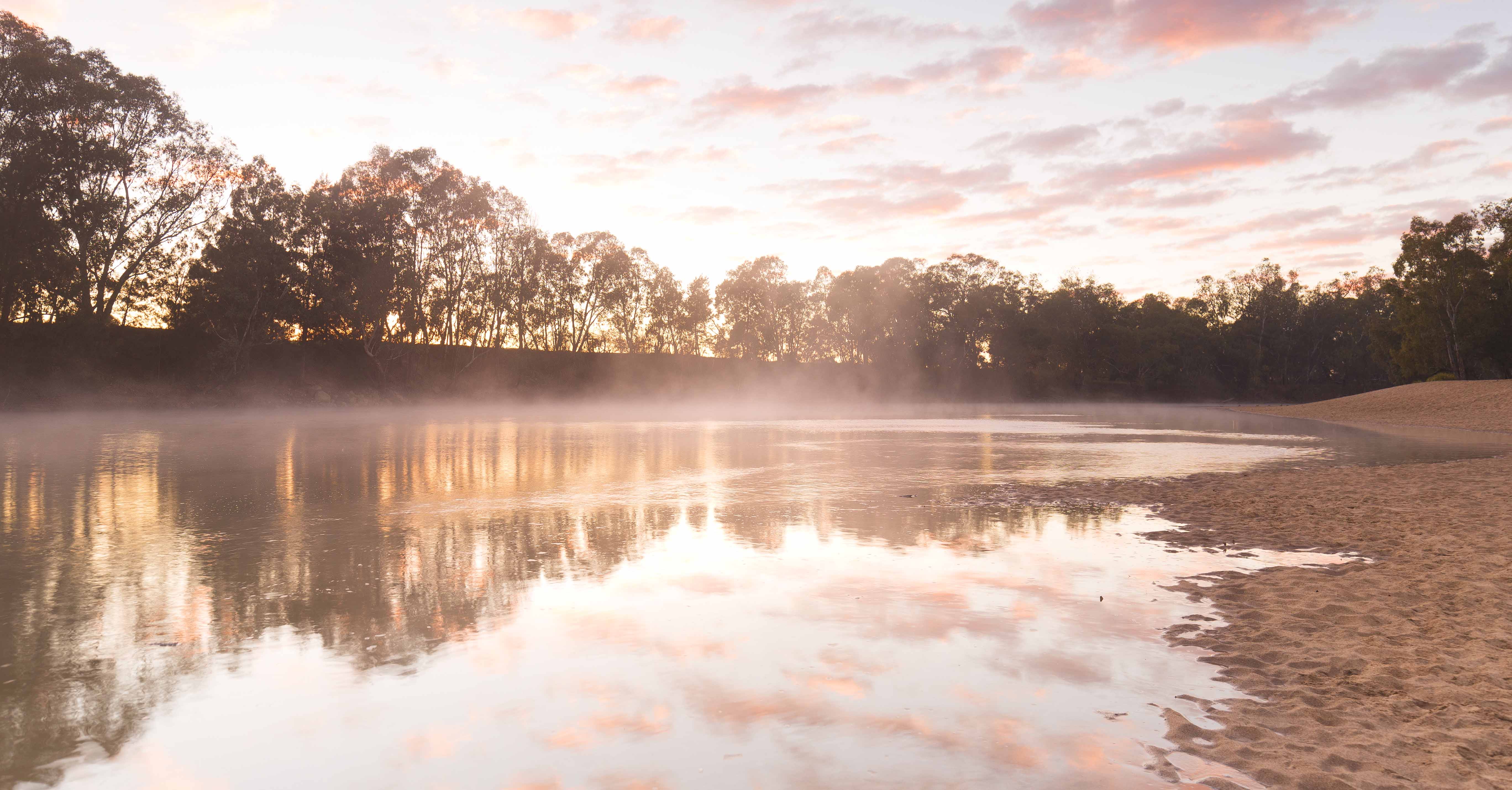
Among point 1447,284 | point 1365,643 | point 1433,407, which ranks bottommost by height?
point 1365,643

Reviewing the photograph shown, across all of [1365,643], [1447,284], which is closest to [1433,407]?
[1447,284]

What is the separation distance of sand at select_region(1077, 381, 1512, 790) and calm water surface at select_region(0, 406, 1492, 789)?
15.4 inches

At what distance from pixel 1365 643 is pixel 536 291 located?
78.9 meters

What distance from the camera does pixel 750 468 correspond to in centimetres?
2022

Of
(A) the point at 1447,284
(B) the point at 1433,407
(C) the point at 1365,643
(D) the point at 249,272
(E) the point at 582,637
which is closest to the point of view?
(C) the point at 1365,643

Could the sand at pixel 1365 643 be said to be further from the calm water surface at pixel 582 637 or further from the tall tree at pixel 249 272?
the tall tree at pixel 249 272

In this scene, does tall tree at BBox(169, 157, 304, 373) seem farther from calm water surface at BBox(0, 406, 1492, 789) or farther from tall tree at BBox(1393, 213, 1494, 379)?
tall tree at BBox(1393, 213, 1494, 379)

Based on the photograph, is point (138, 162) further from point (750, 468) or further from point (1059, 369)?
point (1059, 369)

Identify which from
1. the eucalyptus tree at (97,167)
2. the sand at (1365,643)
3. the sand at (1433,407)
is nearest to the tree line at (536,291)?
the eucalyptus tree at (97,167)

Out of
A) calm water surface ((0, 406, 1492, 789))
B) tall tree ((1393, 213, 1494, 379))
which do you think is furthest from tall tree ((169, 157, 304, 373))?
tall tree ((1393, 213, 1494, 379))

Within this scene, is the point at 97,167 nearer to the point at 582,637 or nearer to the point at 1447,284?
the point at 582,637

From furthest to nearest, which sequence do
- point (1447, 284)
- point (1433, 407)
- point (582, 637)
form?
point (1447, 284) → point (1433, 407) → point (582, 637)

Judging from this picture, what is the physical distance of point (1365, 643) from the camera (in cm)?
653

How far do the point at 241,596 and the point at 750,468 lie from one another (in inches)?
519
